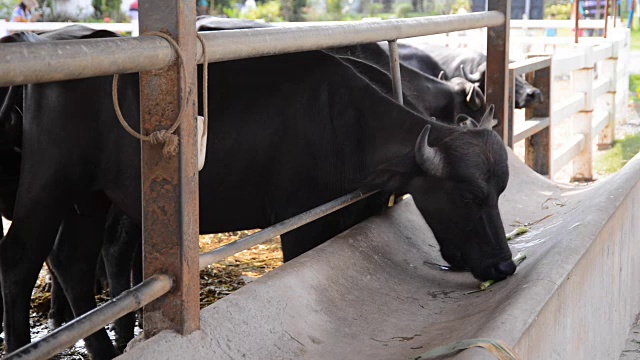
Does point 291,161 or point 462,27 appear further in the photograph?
point 462,27

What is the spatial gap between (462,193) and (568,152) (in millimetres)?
6595

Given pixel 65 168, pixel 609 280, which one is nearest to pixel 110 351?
pixel 65 168

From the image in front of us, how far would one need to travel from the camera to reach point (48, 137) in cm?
402

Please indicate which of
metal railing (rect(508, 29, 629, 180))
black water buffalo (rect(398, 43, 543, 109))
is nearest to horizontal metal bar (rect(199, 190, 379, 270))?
metal railing (rect(508, 29, 629, 180))

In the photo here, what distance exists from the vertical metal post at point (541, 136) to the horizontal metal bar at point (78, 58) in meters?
6.54

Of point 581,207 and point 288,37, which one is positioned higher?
point 288,37

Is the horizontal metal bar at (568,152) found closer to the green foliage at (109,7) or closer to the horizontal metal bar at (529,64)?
the horizontal metal bar at (529,64)

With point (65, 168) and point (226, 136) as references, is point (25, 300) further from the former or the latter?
point (226, 136)

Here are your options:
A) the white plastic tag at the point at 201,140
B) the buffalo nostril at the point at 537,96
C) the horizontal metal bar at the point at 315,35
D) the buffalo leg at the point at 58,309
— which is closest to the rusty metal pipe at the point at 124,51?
the horizontal metal bar at the point at 315,35

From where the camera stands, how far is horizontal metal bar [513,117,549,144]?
7234 mm

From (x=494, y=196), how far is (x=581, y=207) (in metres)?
0.77

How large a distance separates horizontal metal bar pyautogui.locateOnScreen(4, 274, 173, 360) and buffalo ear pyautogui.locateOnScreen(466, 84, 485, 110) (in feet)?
17.3

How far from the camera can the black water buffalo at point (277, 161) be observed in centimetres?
396

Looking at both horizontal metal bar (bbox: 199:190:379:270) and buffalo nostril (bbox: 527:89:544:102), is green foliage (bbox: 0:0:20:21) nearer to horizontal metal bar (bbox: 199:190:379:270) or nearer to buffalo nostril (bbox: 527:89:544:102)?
buffalo nostril (bbox: 527:89:544:102)
